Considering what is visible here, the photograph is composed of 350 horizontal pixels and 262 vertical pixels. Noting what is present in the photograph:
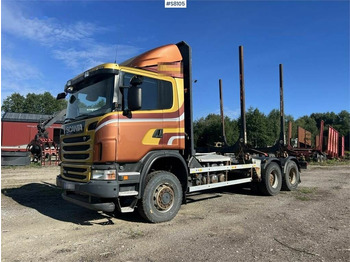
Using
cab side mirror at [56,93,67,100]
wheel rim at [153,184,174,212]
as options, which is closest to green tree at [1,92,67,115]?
cab side mirror at [56,93,67,100]

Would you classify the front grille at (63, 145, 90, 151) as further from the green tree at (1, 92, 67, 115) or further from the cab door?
the green tree at (1, 92, 67, 115)

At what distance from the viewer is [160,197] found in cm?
577

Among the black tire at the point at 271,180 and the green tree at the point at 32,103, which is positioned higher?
the green tree at the point at 32,103

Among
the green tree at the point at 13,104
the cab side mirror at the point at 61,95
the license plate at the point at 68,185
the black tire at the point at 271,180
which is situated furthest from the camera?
the green tree at the point at 13,104

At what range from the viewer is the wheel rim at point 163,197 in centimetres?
574

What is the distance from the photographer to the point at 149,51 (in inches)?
252

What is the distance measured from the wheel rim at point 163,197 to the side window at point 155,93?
166cm

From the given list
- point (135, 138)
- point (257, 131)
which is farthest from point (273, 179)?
point (257, 131)

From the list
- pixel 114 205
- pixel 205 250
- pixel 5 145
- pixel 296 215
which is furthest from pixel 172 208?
pixel 5 145

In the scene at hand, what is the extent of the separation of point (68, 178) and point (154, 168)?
1828mm

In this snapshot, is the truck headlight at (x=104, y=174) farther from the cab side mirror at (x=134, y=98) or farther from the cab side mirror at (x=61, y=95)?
the cab side mirror at (x=61, y=95)

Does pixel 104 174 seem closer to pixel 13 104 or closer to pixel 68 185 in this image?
pixel 68 185

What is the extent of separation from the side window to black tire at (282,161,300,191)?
17.3ft

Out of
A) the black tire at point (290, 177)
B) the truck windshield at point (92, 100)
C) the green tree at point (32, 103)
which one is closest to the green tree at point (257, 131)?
the black tire at point (290, 177)
